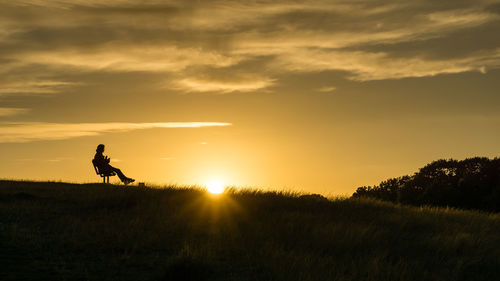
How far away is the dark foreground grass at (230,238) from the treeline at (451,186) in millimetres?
4938

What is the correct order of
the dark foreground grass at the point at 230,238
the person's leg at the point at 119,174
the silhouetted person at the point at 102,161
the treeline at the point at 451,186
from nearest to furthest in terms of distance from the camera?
the dark foreground grass at the point at 230,238 → the silhouetted person at the point at 102,161 → the person's leg at the point at 119,174 → the treeline at the point at 451,186

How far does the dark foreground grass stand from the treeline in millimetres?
4938

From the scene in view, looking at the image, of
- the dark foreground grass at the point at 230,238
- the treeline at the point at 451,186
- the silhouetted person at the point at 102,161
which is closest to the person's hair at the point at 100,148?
the silhouetted person at the point at 102,161

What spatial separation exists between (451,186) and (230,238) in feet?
51.0

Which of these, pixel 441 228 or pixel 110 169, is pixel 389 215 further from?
pixel 110 169

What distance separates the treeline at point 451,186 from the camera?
2386 centimetres

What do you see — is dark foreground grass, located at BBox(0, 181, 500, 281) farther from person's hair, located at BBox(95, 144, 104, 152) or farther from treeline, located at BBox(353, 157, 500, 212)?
treeline, located at BBox(353, 157, 500, 212)

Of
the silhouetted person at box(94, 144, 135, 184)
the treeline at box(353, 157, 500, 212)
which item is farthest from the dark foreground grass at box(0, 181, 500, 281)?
the treeline at box(353, 157, 500, 212)

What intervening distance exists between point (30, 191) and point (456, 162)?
1957 cm

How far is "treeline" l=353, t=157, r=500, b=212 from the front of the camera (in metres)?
23.9

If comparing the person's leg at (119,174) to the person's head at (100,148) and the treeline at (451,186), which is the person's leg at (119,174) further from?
the treeline at (451,186)

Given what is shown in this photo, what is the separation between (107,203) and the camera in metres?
16.5

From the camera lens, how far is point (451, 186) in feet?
80.5

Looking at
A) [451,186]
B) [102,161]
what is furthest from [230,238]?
[451,186]
